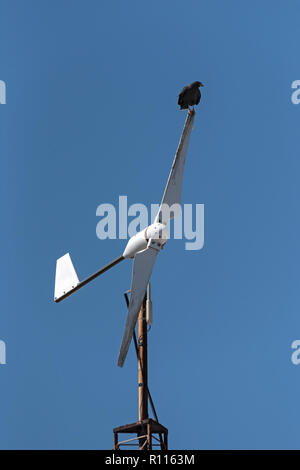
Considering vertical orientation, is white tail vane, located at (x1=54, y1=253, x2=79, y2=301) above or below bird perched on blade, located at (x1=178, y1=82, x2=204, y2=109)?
below

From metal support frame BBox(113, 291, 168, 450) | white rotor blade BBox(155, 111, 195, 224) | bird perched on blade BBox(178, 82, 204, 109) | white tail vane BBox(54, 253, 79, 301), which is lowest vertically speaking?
metal support frame BBox(113, 291, 168, 450)

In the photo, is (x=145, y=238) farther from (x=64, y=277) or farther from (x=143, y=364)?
(x=64, y=277)

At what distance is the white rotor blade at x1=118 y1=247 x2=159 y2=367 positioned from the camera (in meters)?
33.1

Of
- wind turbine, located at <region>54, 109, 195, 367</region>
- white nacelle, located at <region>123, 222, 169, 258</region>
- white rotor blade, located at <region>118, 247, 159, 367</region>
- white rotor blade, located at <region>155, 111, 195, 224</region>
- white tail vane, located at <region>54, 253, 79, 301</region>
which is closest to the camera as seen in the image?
white rotor blade, located at <region>118, 247, 159, 367</region>

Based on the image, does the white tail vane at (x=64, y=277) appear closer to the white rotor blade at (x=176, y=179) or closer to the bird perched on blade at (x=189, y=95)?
the white rotor blade at (x=176, y=179)

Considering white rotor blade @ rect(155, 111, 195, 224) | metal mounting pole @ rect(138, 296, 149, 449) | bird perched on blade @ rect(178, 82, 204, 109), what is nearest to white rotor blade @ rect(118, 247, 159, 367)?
white rotor blade @ rect(155, 111, 195, 224)

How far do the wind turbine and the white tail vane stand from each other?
928 millimetres

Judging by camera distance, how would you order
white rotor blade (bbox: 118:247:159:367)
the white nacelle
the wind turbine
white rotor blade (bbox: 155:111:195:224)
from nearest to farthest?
1. white rotor blade (bbox: 118:247:159:367)
2. the wind turbine
3. the white nacelle
4. white rotor blade (bbox: 155:111:195:224)

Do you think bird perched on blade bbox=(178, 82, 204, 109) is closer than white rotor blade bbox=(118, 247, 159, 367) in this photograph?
No

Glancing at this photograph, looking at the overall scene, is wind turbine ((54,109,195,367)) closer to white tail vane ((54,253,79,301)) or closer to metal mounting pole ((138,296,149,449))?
white tail vane ((54,253,79,301))

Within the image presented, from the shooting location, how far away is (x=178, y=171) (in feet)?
116

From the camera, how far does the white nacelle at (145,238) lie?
34375mm

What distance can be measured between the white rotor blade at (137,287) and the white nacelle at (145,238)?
1.64 ft

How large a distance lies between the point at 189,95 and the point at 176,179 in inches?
131
